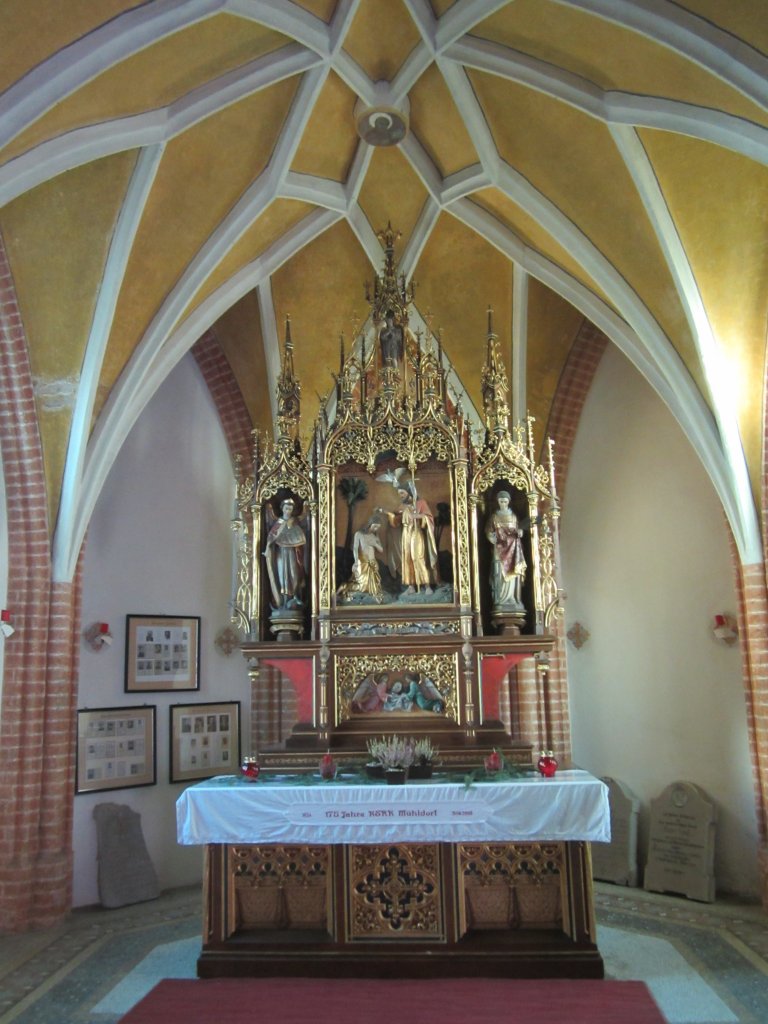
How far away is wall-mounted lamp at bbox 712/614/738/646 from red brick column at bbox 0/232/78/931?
6872 mm

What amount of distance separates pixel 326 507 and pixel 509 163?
Result: 3.96 meters

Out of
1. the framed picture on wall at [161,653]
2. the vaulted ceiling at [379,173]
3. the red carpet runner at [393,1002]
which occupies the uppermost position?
the vaulted ceiling at [379,173]

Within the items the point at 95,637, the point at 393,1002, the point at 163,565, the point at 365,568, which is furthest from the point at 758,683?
the point at 95,637

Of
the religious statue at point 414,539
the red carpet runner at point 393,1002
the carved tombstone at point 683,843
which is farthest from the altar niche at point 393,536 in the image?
the carved tombstone at point 683,843

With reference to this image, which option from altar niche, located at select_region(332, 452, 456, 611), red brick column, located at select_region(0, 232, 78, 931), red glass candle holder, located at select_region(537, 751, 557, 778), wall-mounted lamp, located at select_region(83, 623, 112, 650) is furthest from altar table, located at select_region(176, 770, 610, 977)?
wall-mounted lamp, located at select_region(83, 623, 112, 650)

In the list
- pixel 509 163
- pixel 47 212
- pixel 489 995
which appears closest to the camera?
pixel 489 995

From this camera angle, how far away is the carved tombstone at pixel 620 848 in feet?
30.9

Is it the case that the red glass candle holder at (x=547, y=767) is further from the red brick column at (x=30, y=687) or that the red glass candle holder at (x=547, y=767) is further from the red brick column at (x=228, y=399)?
the red brick column at (x=228, y=399)

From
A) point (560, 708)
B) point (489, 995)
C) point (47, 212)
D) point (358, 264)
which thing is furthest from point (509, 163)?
point (489, 995)

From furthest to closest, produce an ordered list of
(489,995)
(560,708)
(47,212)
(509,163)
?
(560,708) → (509,163) → (47,212) → (489,995)

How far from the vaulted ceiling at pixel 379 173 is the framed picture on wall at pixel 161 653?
1.63 meters

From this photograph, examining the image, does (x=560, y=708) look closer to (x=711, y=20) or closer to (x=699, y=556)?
(x=699, y=556)

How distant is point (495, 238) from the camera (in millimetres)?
9781

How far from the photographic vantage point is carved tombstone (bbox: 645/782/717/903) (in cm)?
883
